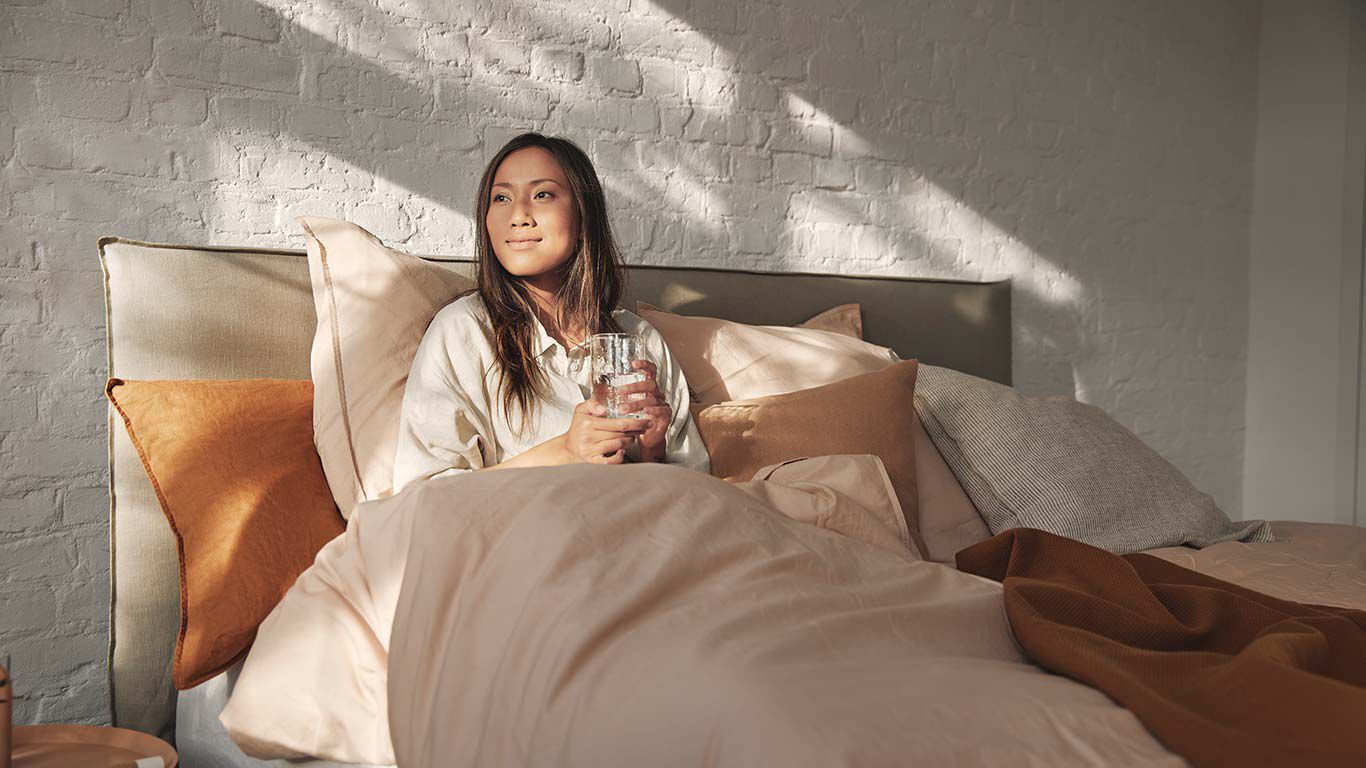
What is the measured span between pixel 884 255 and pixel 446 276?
145cm

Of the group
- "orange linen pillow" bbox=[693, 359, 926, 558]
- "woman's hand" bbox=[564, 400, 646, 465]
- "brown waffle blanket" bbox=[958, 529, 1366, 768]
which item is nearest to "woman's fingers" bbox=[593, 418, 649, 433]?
"woman's hand" bbox=[564, 400, 646, 465]

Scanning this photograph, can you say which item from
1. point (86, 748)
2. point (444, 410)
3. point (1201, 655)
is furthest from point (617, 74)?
point (1201, 655)

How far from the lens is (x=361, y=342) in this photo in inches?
74.6

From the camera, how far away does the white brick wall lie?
2.06m

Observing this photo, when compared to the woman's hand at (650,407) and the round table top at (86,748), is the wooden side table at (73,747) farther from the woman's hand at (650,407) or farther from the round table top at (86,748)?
the woman's hand at (650,407)

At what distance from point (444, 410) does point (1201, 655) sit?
1222mm

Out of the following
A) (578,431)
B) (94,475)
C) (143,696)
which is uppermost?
(578,431)

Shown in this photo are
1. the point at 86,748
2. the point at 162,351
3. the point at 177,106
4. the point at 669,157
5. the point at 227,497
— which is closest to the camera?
the point at 86,748

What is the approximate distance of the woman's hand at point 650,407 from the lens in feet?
5.45

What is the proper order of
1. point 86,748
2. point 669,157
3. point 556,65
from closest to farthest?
1. point 86,748
2. point 556,65
3. point 669,157

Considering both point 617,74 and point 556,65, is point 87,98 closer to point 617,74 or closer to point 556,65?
point 556,65

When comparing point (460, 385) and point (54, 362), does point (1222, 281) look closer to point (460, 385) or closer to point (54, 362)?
point (460, 385)

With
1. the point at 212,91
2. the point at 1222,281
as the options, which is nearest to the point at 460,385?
the point at 212,91

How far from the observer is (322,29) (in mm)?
2322
